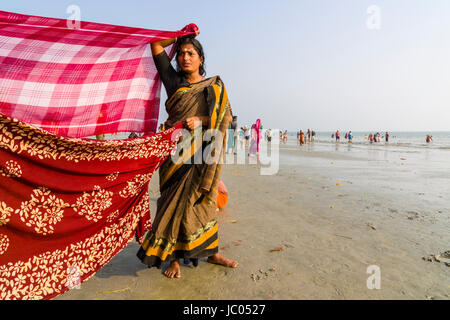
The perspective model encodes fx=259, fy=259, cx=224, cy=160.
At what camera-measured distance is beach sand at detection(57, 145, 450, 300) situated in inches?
85.5

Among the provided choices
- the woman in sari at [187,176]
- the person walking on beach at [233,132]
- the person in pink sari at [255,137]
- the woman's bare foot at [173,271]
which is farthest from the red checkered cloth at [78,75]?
the person in pink sari at [255,137]

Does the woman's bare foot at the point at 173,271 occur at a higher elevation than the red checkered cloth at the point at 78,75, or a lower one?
lower

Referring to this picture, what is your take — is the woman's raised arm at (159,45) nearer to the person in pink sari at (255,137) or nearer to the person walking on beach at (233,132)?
the person walking on beach at (233,132)

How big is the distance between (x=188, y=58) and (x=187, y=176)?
1.15m

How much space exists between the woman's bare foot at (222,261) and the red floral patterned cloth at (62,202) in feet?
2.77

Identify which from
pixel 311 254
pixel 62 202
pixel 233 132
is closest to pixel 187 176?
pixel 62 202

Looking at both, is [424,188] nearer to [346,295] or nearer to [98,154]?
[346,295]

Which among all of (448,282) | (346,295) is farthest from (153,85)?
(448,282)

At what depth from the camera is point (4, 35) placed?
200 cm

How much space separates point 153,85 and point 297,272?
2333 millimetres

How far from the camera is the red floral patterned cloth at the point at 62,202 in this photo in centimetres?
166

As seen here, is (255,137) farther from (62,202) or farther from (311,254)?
(62,202)

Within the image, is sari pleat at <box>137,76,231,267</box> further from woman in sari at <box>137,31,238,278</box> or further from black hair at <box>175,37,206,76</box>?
black hair at <box>175,37,206,76</box>

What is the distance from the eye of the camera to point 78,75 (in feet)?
7.72
